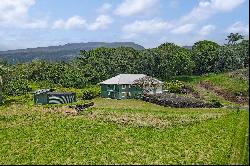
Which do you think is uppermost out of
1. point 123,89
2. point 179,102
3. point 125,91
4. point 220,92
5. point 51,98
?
point 123,89

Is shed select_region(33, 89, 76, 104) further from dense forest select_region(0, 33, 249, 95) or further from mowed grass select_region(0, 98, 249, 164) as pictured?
dense forest select_region(0, 33, 249, 95)

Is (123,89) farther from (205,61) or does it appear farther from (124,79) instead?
(205,61)

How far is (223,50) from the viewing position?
97.5 meters

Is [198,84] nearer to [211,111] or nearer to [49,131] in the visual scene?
[211,111]

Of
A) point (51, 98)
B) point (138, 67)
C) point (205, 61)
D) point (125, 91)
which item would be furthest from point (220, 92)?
point (205, 61)

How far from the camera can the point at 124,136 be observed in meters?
36.7

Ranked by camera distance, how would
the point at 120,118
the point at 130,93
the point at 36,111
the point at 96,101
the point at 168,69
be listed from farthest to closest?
the point at 168,69 < the point at 130,93 < the point at 96,101 < the point at 36,111 < the point at 120,118

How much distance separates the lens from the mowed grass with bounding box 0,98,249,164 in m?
28.9

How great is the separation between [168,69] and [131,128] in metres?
53.1

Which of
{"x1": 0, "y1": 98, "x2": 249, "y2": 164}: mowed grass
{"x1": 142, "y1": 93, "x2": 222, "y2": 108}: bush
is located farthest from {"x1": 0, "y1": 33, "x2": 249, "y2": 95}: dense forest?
{"x1": 0, "y1": 98, "x2": 249, "y2": 164}: mowed grass

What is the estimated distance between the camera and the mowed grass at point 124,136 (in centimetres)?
2892

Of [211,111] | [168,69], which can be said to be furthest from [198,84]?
[211,111]

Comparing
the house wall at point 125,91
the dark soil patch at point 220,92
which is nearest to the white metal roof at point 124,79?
the house wall at point 125,91

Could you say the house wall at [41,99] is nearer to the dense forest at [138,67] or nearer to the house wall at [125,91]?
the house wall at [125,91]
